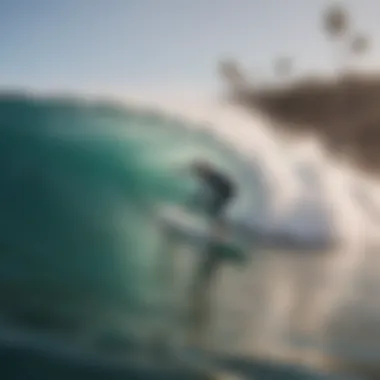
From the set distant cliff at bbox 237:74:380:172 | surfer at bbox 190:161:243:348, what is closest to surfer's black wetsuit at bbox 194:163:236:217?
surfer at bbox 190:161:243:348

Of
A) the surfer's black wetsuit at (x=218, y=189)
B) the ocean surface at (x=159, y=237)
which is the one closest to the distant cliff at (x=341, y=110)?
the ocean surface at (x=159, y=237)

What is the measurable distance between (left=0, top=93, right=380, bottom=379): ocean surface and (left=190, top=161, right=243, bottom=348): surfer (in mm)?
16

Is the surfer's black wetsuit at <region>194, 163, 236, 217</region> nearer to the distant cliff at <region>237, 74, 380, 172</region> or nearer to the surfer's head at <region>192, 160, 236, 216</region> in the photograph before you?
the surfer's head at <region>192, 160, 236, 216</region>

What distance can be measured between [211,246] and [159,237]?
92 mm

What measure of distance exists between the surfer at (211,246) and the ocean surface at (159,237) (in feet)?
0.05

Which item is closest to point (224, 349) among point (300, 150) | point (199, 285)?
point (199, 285)

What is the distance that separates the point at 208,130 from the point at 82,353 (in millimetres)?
438

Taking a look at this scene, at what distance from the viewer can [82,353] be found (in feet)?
3.72

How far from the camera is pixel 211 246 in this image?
1.16 meters

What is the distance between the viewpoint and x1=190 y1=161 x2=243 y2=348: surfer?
1.13 m

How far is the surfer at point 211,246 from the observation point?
3.70 ft

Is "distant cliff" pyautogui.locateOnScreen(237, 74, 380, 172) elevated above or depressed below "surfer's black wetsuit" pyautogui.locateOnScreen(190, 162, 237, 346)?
above

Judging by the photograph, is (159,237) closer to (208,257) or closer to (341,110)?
(208,257)

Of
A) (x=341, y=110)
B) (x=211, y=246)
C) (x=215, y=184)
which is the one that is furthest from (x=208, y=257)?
(x=341, y=110)
